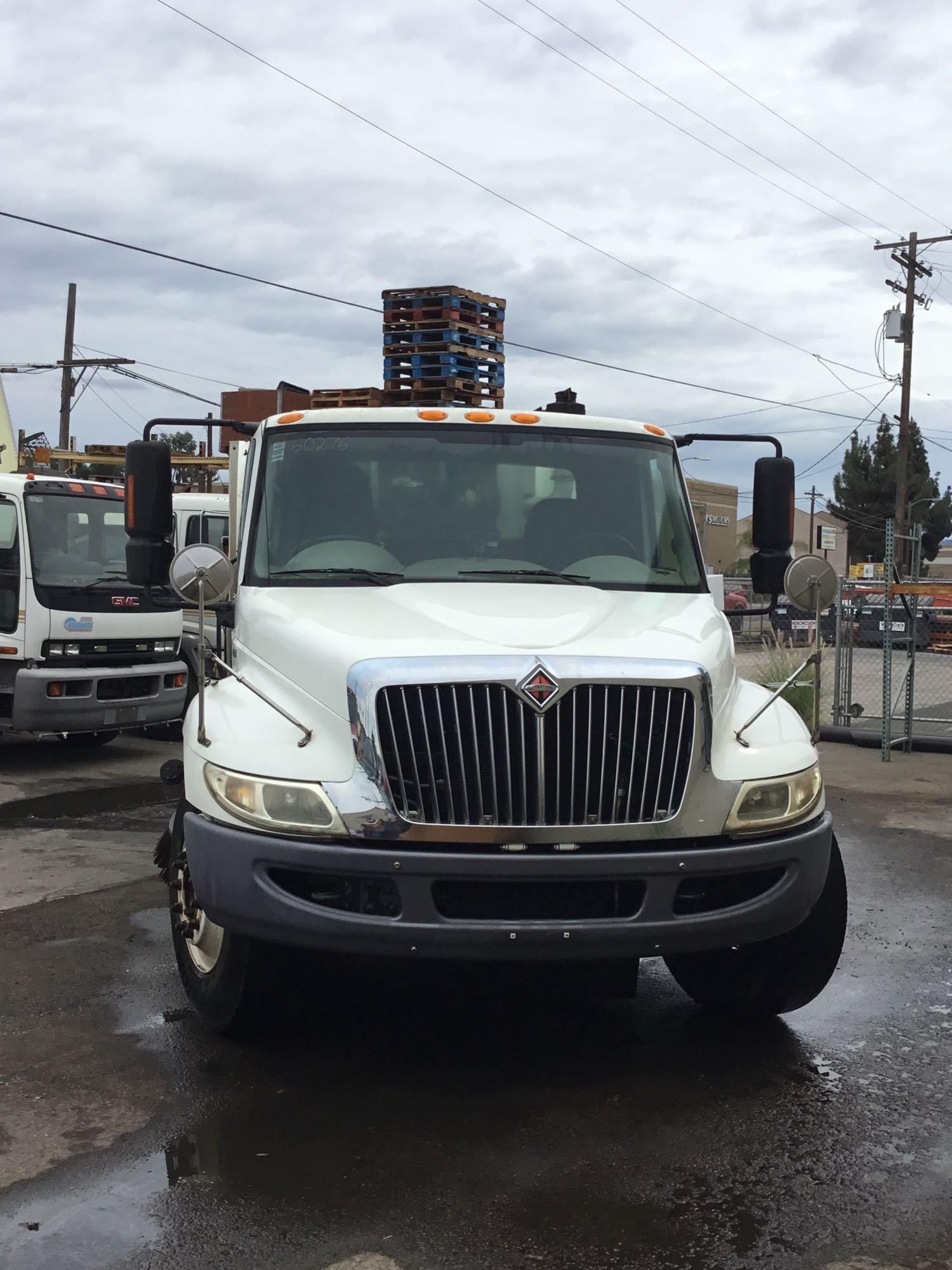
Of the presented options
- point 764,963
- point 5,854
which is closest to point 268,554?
point 764,963

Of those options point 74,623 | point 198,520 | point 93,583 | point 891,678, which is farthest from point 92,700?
point 891,678

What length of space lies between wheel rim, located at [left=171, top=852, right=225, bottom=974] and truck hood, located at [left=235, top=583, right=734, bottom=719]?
82 centimetres

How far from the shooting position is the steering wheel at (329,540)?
530 cm

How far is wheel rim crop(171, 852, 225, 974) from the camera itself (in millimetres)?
4824

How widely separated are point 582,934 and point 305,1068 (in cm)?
113

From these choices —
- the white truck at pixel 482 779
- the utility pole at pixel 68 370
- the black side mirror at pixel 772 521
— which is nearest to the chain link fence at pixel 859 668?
the black side mirror at pixel 772 521

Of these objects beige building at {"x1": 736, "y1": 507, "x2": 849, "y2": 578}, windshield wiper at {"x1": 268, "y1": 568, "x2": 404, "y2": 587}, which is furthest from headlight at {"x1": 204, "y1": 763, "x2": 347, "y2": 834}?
beige building at {"x1": 736, "y1": 507, "x2": 849, "y2": 578}

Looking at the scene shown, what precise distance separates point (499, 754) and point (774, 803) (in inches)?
37.6

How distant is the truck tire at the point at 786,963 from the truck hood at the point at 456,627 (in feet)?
2.89

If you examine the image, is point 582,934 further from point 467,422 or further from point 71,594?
point 71,594

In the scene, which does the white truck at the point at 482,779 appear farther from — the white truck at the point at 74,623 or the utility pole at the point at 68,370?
the utility pole at the point at 68,370

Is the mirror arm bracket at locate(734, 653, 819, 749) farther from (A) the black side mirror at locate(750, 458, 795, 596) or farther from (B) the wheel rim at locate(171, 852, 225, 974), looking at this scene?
(B) the wheel rim at locate(171, 852, 225, 974)

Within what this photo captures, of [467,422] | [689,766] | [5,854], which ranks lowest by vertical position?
[5,854]

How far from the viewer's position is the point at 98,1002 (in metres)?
5.27
